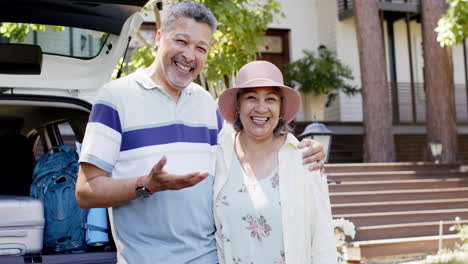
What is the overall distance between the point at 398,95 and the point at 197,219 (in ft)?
57.7

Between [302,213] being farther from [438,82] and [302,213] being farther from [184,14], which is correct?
[438,82]

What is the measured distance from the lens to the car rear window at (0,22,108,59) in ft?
12.8

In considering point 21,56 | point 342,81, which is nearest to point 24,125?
point 21,56

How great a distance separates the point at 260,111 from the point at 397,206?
8.62m

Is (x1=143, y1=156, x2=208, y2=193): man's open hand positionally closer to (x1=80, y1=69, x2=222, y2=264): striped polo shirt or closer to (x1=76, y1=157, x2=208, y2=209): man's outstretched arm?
(x1=76, y1=157, x2=208, y2=209): man's outstretched arm

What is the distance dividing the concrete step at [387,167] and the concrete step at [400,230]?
6.83 ft

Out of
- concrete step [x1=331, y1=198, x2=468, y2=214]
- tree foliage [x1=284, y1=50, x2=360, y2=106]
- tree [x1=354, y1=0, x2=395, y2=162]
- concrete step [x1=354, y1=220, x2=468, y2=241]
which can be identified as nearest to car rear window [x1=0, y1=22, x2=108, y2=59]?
concrete step [x1=354, y1=220, x2=468, y2=241]

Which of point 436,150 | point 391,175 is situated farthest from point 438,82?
point 391,175

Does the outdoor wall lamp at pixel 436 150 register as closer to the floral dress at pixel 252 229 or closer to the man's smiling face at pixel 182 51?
the floral dress at pixel 252 229

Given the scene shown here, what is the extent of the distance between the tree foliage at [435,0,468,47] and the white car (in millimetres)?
7356

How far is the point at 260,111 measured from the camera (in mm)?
2570

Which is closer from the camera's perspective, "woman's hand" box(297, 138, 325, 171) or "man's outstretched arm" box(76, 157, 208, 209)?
"man's outstretched arm" box(76, 157, 208, 209)

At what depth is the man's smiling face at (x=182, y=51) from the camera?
94.4 inches

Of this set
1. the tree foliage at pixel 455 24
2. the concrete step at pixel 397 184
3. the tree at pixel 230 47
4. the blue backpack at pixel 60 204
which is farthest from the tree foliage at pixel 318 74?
the blue backpack at pixel 60 204
